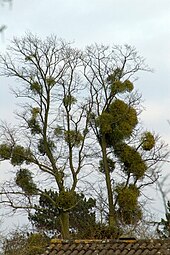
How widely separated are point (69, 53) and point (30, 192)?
145 inches

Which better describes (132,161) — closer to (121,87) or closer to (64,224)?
(121,87)

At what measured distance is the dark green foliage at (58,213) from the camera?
14805 mm

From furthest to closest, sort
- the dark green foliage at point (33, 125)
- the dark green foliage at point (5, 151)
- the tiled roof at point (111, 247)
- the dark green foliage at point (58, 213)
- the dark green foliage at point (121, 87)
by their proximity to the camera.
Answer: the dark green foliage at point (33, 125) < the dark green foliage at point (121, 87) < the dark green foliage at point (58, 213) < the dark green foliage at point (5, 151) < the tiled roof at point (111, 247)

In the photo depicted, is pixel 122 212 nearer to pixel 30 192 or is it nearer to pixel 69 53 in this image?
pixel 30 192

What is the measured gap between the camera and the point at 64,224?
15.4 meters

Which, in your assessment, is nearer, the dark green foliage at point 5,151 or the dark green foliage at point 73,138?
the dark green foliage at point 5,151

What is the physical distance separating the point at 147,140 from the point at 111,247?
14.2 feet

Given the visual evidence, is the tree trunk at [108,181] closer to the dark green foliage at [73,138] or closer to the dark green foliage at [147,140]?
the dark green foliage at [73,138]

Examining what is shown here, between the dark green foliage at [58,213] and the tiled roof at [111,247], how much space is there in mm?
3979

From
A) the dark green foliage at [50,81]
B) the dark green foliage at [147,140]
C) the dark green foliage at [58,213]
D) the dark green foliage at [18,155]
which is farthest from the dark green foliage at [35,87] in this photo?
the dark green foliage at [147,140]

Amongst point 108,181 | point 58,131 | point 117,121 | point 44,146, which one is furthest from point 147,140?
point 44,146

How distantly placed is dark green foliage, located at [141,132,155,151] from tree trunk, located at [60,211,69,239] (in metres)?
2.55

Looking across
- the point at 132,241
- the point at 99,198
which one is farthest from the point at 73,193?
the point at 132,241

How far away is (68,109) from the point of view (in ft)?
52.1
